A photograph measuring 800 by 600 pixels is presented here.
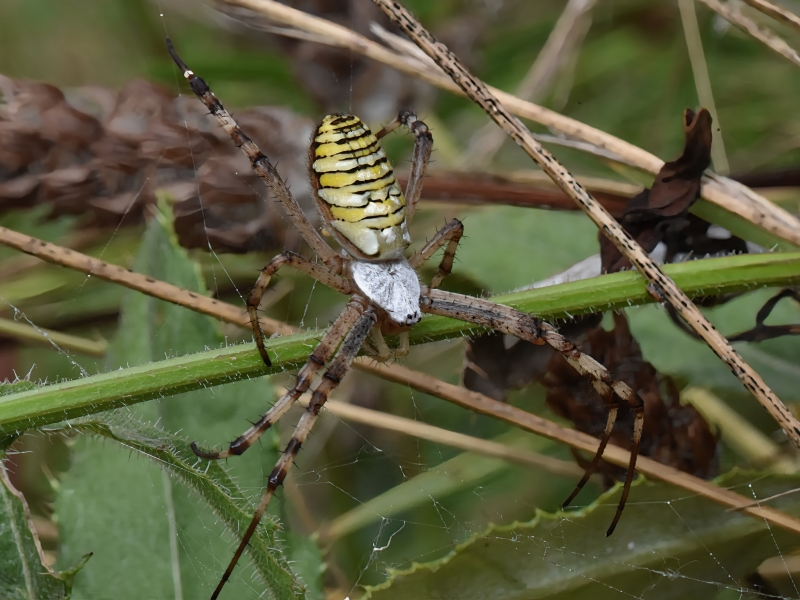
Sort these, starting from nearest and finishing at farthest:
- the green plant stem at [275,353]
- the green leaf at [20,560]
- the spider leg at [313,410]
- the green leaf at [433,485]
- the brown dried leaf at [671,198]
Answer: the green leaf at [20,560] < the green plant stem at [275,353] < the spider leg at [313,410] < the brown dried leaf at [671,198] < the green leaf at [433,485]

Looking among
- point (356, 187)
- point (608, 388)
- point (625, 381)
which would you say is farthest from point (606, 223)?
point (356, 187)

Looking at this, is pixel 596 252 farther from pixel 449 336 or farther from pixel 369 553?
pixel 369 553

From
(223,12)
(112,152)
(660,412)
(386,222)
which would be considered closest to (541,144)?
(386,222)

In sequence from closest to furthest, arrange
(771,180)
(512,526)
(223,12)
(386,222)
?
(512,526), (386,222), (771,180), (223,12)

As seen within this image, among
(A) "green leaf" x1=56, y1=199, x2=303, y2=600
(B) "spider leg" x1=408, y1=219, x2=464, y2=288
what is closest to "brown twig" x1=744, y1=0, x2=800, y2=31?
(B) "spider leg" x1=408, y1=219, x2=464, y2=288

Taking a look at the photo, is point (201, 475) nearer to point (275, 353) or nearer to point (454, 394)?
point (275, 353)

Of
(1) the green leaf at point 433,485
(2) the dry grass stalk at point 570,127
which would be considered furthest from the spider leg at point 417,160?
(1) the green leaf at point 433,485

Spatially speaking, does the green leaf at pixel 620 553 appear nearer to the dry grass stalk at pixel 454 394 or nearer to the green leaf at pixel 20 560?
the dry grass stalk at pixel 454 394
